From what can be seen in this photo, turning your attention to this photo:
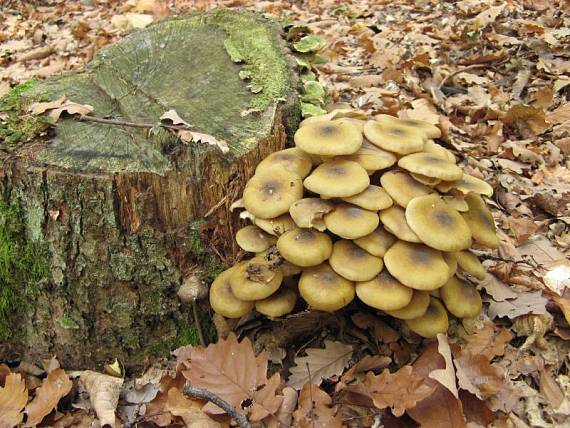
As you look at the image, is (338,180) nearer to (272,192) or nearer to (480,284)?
(272,192)

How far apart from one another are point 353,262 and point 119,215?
1365 mm

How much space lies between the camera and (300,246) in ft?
8.79

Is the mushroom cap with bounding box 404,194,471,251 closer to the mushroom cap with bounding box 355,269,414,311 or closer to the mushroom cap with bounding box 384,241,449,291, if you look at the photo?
the mushroom cap with bounding box 384,241,449,291

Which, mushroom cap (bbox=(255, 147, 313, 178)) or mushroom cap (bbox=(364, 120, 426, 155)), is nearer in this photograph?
mushroom cap (bbox=(364, 120, 426, 155))

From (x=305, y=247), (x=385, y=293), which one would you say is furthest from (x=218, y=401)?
(x=385, y=293)

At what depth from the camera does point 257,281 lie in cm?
276

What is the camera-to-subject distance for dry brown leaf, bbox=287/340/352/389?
2.99 meters

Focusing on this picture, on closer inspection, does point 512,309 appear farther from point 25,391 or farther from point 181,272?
point 25,391

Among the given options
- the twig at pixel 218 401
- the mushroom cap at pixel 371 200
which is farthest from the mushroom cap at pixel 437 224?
the twig at pixel 218 401

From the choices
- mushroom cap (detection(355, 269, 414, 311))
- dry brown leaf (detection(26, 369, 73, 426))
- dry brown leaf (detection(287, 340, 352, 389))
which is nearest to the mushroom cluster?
mushroom cap (detection(355, 269, 414, 311))

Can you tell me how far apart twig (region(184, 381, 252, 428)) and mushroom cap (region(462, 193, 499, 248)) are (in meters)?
1.65

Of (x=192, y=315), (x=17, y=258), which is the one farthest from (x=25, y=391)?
(x=192, y=315)

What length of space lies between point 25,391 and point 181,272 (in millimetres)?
1152

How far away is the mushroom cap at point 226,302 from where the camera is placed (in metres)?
2.90
